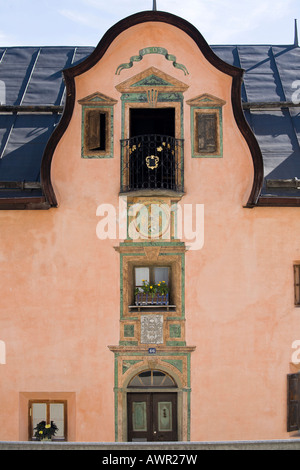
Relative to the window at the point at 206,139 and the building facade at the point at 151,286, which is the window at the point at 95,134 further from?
the window at the point at 206,139

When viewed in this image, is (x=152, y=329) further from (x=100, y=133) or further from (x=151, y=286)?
(x=100, y=133)

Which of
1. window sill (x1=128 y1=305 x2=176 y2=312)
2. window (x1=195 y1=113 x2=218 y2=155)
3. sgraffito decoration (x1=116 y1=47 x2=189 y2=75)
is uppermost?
sgraffito decoration (x1=116 y1=47 x2=189 y2=75)

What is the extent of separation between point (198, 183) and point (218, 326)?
12.1 feet

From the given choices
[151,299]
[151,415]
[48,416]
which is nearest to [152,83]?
[151,299]

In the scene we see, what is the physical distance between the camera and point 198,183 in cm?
1358

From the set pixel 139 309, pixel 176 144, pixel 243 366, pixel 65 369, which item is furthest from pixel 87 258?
pixel 243 366

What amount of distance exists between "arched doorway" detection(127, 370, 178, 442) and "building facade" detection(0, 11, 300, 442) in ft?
0.10

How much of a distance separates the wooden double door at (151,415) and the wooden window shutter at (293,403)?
9.49 ft

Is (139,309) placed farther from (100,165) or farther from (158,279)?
(100,165)

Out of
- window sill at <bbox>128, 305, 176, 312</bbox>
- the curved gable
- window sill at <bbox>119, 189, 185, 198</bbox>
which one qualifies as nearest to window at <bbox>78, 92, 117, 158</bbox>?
the curved gable

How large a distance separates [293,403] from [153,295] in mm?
4467

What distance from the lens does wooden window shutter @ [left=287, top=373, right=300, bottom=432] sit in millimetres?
13391

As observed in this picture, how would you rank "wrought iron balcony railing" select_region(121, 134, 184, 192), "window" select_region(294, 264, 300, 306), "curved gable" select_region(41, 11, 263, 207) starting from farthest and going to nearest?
"window" select_region(294, 264, 300, 306) → "curved gable" select_region(41, 11, 263, 207) → "wrought iron balcony railing" select_region(121, 134, 184, 192)

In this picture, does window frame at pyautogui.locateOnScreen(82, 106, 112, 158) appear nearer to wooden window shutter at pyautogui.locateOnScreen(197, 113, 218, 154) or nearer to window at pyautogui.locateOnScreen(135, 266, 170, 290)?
wooden window shutter at pyautogui.locateOnScreen(197, 113, 218, 154)
